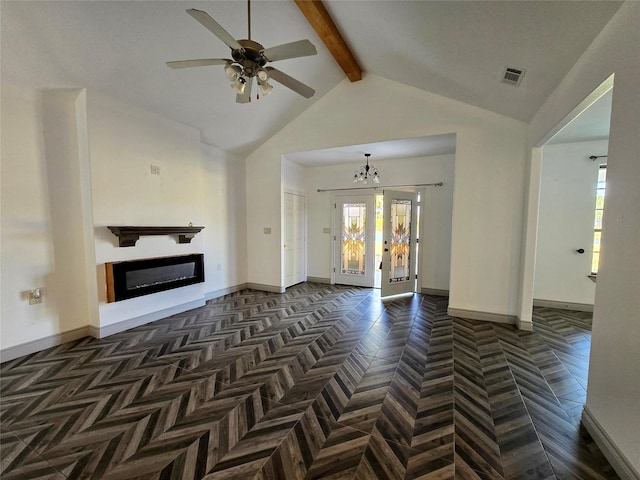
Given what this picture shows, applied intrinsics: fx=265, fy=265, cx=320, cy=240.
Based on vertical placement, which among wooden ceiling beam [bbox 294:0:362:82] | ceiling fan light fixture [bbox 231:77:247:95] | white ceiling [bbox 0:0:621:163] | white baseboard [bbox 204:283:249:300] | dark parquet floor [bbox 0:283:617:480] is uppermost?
wooden ceiling beam [bbox 294:0:362:82]

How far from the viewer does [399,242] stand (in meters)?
5.25

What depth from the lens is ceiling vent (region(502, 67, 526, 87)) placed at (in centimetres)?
256

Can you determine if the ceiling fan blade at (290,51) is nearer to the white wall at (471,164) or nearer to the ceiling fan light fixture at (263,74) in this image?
the ceiling fan light fixture at (263,74)

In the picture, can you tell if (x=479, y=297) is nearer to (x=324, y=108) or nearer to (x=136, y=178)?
(x=324, y=108)

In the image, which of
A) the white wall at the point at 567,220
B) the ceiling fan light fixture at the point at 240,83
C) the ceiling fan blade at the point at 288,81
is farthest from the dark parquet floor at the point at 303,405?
the ceiling fan blade at the point at 288,81

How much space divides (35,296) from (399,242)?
5.25 meters

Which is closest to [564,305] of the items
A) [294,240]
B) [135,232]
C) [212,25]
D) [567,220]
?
[567,220]

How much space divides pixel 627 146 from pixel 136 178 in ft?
15.3

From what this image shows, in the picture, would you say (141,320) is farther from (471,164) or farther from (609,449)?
(471,164)

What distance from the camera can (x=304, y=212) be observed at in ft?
20.7

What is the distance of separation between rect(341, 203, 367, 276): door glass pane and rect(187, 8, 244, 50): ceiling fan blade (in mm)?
4264

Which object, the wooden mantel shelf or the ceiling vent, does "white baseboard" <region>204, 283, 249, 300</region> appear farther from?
the ceiling vent

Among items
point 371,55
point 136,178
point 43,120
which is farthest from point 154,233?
point 371,55

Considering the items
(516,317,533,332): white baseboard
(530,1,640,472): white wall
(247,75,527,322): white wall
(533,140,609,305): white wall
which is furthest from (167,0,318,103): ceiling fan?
(533,140,609,305): white wall
